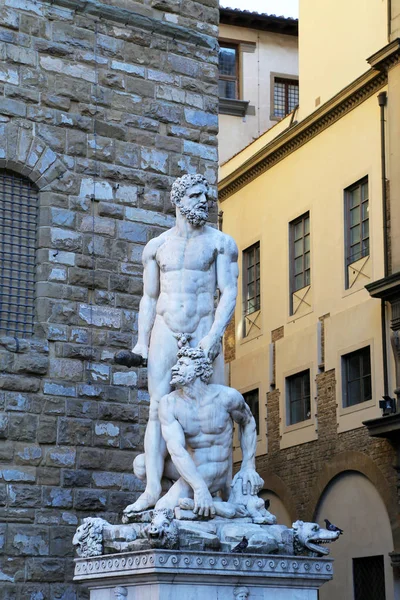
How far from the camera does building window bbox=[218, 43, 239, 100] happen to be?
30.9 m

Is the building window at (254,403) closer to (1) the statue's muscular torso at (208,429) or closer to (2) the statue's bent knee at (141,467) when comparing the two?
(2) the statue's bent knee at (141,467)

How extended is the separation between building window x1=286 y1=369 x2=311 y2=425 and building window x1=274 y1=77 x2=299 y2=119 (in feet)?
26.6

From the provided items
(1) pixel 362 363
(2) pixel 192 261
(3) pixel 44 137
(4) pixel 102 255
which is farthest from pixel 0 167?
(1) pixel 362 363

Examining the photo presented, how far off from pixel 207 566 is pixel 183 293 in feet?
7.90

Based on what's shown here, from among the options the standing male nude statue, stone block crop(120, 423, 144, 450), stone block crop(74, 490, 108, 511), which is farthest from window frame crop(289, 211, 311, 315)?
the standing male nude statue

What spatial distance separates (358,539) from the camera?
74.7 ft

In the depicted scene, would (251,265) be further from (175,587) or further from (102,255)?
(175,587)

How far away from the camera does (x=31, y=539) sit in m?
12.6

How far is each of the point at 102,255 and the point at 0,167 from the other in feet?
4.68

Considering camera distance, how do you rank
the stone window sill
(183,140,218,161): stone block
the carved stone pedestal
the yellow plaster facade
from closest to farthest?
the carved stone pedestal
(183,140,218,161): stone block
the yellow plaster facade
the stone window sill

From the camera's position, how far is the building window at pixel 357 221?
2378 centimetres

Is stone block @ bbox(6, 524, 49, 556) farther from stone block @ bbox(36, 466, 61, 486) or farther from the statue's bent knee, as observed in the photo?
the statue's bent knee

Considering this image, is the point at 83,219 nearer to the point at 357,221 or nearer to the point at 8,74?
the point at 8,74

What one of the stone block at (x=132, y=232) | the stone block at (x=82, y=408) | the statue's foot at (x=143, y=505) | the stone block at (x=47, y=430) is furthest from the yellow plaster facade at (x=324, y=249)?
the statue's foot at (x=143, y=505)
